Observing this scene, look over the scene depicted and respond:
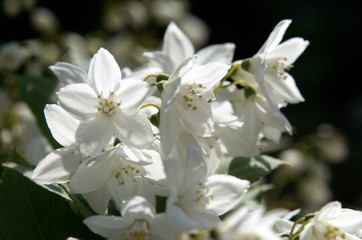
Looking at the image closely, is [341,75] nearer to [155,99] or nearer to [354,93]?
[354,93]

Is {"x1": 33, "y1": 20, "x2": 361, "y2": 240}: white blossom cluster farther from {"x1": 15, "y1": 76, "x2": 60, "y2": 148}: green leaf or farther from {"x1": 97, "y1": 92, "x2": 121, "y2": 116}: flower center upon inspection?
{"x1": 15, "y1": 76, "x2": 60, "y2": 148}: green leaf

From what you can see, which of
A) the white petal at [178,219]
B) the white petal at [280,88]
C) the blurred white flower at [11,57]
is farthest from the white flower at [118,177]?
the blurred white flower at [11,57]

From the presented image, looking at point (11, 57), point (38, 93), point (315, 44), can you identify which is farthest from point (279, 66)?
point (315, 44)

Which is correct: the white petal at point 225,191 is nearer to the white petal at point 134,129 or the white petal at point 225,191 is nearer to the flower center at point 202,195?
the flower center at point 202,195

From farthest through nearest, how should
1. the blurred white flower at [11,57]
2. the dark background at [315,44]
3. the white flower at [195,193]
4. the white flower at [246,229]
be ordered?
the dark background at [315,44], the blurred white flower at [11,57], the white flower at [195,193], the white flower at [246,229]

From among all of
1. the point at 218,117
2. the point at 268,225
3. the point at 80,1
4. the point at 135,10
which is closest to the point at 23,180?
the point at 218,117

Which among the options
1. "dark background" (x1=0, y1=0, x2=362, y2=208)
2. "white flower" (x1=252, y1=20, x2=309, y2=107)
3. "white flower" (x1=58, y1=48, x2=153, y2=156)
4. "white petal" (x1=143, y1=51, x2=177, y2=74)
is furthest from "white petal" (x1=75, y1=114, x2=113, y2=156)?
"dark background" (x1=0, y1=0, x2=362, y2=208)
